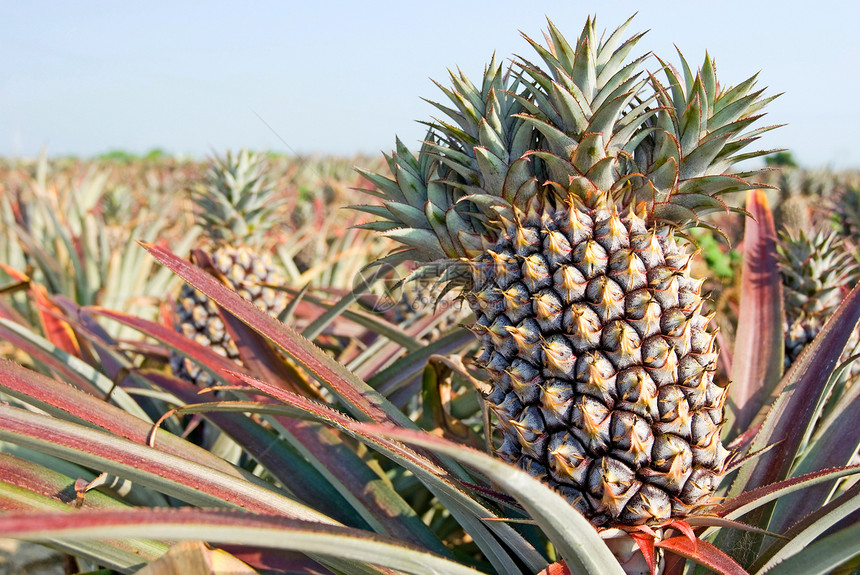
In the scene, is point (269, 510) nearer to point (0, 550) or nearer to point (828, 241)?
point (0, 550)

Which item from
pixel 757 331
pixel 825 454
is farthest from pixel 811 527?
pixel 757 331

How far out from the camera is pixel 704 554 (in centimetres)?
112

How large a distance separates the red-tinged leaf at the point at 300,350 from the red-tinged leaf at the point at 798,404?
2.77 feet

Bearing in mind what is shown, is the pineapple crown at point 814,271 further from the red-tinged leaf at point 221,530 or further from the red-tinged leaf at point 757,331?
the red-tinged leaf at point 221,530

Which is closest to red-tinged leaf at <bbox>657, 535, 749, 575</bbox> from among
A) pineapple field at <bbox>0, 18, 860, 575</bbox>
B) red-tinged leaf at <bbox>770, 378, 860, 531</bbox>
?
pineapple field at <bbox>0, 18, 860, 575</bbox>

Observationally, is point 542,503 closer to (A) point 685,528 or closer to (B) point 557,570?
(B) point 557,570

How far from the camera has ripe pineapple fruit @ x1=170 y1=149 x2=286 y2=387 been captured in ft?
7.94

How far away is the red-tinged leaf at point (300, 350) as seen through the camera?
1.33 meters

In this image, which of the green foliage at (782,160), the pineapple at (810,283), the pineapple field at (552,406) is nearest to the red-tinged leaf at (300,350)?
the pineapple field at (552,406)

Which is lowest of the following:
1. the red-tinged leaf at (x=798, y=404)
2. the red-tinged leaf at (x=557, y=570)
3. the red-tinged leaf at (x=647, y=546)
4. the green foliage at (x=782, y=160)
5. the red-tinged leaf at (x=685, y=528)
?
the red-tinged leaf at (x=557, y=570)

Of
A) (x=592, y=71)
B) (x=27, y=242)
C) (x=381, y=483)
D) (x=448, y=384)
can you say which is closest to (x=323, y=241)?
(x=27, y=242)

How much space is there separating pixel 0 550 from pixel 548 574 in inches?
74.8

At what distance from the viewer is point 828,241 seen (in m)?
2.14

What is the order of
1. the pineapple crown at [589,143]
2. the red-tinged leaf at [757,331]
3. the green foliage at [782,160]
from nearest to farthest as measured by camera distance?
1. the pineapple crown at [589,143]
2. the red-tinged leaf at [757,331]
3. the green foliage at [782,160]
